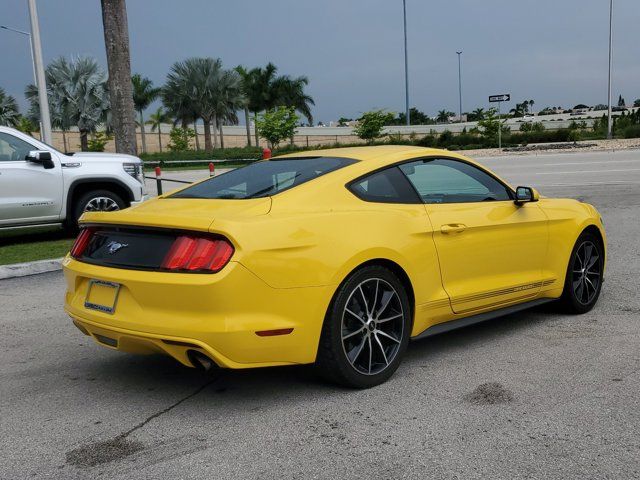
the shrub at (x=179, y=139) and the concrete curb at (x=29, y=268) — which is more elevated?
the shrub at (x=179, y=139)

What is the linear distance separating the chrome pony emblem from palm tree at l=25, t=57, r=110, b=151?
172ft

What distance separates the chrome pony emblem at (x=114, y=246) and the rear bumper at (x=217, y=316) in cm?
13

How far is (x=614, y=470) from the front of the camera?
3.21 meters

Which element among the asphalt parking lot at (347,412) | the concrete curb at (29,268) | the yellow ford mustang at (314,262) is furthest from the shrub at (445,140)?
the yellow ford mustang at (314,262)

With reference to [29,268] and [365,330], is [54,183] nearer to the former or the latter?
[29,268]

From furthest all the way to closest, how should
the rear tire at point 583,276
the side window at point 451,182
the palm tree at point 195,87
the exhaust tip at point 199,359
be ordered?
1. the palm tree at point 195,87
2. the rear tire at point 583,276
3. the side window at point 451,182
4. the exhaust tip at point 199,359

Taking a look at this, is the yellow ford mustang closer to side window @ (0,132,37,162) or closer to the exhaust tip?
the exhaust tip

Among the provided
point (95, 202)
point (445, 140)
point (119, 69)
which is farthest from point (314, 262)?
point (445, 140)

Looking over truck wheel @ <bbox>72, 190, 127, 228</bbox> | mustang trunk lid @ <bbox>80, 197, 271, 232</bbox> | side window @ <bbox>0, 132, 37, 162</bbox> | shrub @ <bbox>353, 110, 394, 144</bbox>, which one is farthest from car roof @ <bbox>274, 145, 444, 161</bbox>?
shrub @ <bbox>353, 110, 394, 144</bbox>

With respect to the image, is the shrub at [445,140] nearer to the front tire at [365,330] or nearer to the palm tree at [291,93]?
the palm tree at [291,93]

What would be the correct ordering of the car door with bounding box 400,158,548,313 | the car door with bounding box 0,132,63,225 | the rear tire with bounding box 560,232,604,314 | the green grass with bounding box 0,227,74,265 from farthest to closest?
the car door with bounding box 0,132,63,225 → the green grass with bounding box 0,227,74,265 → the rear tire with bounding box 560,232,604,314 → the car door with bounding box 400,158,548,313

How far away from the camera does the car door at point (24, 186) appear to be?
34.3ft

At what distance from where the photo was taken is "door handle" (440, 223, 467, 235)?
4.74m

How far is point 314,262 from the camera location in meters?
3.99
